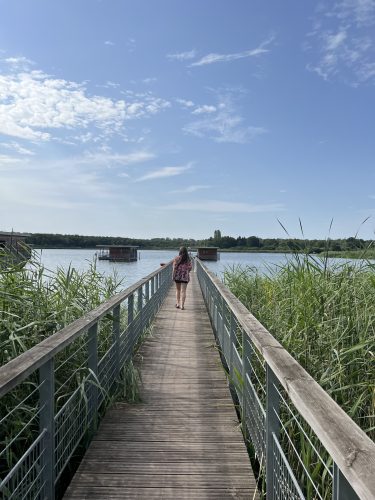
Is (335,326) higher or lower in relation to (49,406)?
higher

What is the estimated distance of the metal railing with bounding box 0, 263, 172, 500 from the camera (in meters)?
2.00

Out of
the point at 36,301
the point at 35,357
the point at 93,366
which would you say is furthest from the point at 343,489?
the point at 36,301

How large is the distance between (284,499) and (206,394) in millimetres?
2224

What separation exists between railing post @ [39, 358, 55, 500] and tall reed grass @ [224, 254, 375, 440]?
1.64 meters

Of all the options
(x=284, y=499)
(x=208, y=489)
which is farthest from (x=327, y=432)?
(x=208, y=489)

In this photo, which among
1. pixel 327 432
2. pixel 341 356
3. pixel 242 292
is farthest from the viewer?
pixel 242 292

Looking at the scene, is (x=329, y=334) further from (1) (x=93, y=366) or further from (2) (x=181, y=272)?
(2) (x=181, y=272)

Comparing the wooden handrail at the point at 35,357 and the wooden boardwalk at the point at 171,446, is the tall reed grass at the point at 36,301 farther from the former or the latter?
the wooden boardwalk at the point at 171,446

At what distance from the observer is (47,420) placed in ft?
7.47

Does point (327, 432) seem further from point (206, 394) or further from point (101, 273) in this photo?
point (101, 273)

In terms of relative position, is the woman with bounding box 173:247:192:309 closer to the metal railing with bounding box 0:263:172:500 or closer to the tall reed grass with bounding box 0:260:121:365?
the tall reed grass with bounding box 0:260:121:365

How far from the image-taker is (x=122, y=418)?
358 cm

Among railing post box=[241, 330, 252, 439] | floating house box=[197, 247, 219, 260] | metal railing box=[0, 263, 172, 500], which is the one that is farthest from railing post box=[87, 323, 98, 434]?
floating house box=[197, 247, 219, 260]

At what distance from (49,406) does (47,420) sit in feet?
0.24
